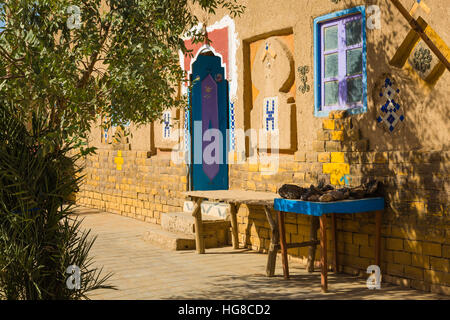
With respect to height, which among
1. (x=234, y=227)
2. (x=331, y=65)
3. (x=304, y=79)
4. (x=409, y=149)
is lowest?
(x=234, y=227)

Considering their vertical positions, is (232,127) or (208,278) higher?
(232,127)

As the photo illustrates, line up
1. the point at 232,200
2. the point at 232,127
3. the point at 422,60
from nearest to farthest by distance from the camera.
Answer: the point at 422,60 → the point at 232,200 → the point at 232,127

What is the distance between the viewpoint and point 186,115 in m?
11.4

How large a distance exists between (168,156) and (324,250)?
19.7ft

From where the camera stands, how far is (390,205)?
690 cm

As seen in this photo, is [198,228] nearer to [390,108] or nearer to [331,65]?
[331,65]

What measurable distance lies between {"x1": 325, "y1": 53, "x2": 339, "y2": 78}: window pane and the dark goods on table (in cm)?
169

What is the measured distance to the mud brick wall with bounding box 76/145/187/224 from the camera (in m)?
11.8

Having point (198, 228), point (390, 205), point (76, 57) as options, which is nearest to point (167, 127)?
point (198, 228)

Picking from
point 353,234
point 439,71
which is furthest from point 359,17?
point 353,234

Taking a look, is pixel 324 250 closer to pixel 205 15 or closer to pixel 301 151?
pixel 301 151

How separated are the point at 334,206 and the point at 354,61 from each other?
2159mm

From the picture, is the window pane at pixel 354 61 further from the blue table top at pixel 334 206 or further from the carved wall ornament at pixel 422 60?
the blue table top at pixel 334 206

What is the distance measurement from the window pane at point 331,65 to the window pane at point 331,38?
110mm
